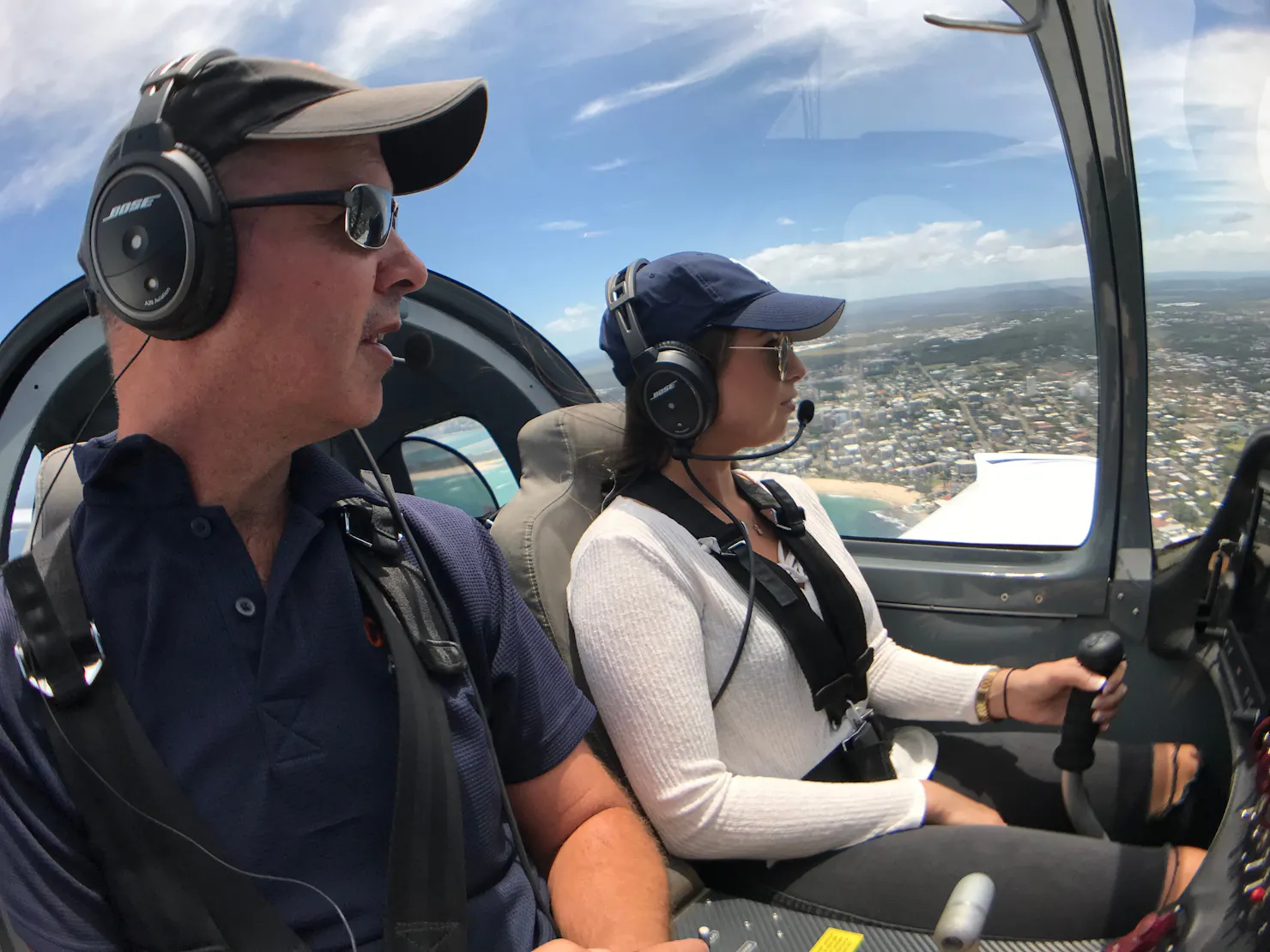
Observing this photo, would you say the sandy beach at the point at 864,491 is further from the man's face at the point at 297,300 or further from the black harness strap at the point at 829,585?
the man's face at the point at 297,300

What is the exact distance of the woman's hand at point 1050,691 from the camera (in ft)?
5.70

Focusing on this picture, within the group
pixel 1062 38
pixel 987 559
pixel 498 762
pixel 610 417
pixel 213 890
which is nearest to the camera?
pixel 213 890

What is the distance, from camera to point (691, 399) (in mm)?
1620

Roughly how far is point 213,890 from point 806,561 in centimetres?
120

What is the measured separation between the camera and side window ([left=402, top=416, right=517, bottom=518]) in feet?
9.37

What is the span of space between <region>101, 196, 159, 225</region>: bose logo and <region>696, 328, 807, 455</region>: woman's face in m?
1.05

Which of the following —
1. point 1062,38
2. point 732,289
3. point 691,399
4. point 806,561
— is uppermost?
point 1062,38

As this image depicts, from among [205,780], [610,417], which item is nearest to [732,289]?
[610,417]

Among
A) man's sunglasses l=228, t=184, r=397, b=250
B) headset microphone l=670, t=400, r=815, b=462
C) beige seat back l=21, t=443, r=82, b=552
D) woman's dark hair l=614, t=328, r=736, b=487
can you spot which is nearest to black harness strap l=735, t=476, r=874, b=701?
headset microphone l=670, t=400, r=815, b=462

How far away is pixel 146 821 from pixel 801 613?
Result: 110 centimetres

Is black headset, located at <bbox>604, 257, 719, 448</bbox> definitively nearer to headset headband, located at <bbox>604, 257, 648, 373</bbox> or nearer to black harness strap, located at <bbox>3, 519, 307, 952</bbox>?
headset headband, located at <bbox>604, 257, 648, 373</bbox>

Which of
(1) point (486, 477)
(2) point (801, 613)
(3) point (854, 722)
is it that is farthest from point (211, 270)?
(1) point (486, 477)

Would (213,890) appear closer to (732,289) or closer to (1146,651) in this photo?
(732,289)

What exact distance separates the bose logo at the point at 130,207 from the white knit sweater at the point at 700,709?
0.90 meters
